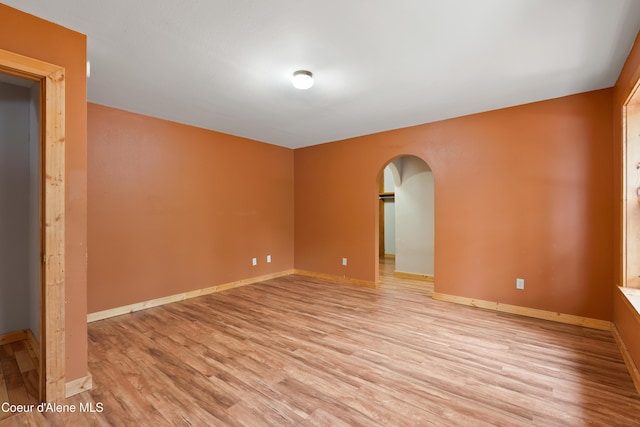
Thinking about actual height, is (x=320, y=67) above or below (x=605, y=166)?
above

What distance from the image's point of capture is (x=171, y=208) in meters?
3.87

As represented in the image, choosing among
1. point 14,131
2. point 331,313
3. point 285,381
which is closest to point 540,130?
point 331,313

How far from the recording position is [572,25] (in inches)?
75.5

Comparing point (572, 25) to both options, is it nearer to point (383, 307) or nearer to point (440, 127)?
point (440, 127)

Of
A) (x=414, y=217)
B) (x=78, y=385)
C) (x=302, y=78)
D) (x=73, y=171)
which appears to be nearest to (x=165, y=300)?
(x=78, y=385)

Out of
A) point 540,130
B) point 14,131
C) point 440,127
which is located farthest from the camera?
point 440,127

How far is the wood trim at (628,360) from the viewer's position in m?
1.95

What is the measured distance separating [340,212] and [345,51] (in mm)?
3063

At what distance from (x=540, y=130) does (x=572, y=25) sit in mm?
1577

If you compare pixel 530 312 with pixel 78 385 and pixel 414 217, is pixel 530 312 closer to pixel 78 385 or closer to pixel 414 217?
pixel 414 217

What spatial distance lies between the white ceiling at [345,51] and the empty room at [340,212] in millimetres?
21

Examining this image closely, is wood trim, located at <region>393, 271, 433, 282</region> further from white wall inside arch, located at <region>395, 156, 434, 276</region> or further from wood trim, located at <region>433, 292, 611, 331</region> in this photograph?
wood trim, located at <region>433, 292, 611, 331</region>

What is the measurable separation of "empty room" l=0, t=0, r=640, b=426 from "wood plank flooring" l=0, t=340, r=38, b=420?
19 mm

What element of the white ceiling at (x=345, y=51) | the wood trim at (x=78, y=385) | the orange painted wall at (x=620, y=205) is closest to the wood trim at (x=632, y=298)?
the orange painted wall at (x=620, y=205)
